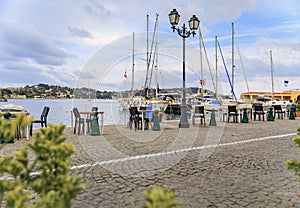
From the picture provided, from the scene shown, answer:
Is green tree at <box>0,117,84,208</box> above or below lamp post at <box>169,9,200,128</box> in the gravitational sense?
below

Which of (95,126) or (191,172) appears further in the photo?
(95,126)

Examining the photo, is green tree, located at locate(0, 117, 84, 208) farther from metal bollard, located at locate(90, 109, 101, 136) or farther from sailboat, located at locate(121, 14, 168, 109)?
sailboat, located at locate(121, 14, 168, 109)

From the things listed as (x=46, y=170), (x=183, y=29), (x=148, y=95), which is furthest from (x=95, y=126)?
(x=148, y=95)

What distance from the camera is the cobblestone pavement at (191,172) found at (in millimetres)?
3934

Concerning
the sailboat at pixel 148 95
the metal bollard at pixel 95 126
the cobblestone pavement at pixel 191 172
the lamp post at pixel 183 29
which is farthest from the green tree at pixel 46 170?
the sailboat at pixel 148 95

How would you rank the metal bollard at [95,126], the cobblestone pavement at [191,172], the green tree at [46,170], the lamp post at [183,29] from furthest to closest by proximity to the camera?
the lamp post at [183,29] → the metal bollard at [95,126] → the cobblestone pavement at [191,172] → the green tree at [46,170]

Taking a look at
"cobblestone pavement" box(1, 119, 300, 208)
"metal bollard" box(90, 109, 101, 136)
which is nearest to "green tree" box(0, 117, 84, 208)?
"cobblestone pavement" box(1, 119, 300, 208)

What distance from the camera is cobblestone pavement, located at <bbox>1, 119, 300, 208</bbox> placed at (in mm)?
3934

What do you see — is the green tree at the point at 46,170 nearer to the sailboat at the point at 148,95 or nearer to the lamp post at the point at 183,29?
the lamp post at the point at 183,29

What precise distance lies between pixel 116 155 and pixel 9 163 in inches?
231

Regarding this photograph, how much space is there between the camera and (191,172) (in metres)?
5.38

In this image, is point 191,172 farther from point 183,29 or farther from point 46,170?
point 183,29

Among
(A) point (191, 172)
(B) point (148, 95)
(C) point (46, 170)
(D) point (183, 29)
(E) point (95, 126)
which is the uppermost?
(D) point (183, 29)

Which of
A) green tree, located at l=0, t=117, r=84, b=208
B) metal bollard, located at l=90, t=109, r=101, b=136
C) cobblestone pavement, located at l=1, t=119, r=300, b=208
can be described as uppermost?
green tree, located at l=0, t=117, r=84, b=208
